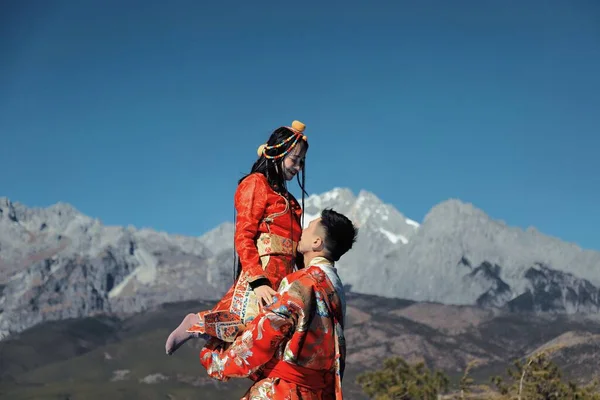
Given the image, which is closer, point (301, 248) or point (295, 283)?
point (295, 283)

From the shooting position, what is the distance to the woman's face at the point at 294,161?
6734 mm

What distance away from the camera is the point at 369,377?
72062 mm

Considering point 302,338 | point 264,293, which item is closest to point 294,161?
point 264,293

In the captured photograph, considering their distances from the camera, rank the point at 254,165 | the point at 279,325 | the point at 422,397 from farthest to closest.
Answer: the point at 422,397 < the point at 254,165 < the point at 279,325

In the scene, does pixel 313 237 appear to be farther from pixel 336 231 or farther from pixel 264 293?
pixel 264 293

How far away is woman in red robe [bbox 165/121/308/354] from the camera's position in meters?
6.19

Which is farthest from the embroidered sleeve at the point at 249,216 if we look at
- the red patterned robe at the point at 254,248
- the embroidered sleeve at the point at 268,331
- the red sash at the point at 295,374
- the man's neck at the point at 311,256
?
the red sash at the point at 295,374

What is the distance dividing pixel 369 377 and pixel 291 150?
67.3 meters

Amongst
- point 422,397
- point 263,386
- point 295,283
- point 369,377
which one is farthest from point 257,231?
point 369,377

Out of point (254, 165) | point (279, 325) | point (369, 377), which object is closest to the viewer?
point (279, 325)

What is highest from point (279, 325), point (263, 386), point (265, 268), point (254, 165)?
point (254, 165)

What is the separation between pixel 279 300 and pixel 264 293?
282 millimetres

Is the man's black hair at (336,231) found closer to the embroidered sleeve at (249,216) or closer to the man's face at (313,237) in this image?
the man's face at (313,237)

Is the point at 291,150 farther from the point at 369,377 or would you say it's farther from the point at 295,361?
the point at 369,377
